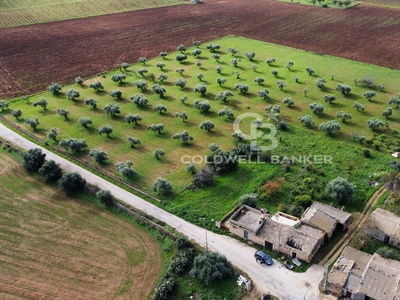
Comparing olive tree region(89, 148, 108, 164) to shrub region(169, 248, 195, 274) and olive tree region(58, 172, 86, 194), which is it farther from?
shrub region(169, 248, 195, 274)

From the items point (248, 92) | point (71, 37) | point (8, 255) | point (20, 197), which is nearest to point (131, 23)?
point (71, 37)

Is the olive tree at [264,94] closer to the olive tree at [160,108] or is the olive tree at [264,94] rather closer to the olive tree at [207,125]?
the olive tree at [207,125]

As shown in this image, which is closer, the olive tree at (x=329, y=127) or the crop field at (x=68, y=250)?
the crop field at (x=68, y=250)

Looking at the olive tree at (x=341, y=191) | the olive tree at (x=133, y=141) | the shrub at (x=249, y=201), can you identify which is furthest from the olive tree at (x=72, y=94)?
the olive tree at (x=341, y=191)

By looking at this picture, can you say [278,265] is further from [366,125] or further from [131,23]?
[131,23]

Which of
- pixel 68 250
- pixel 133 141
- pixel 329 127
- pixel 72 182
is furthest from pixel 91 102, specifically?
pixel 329 127
